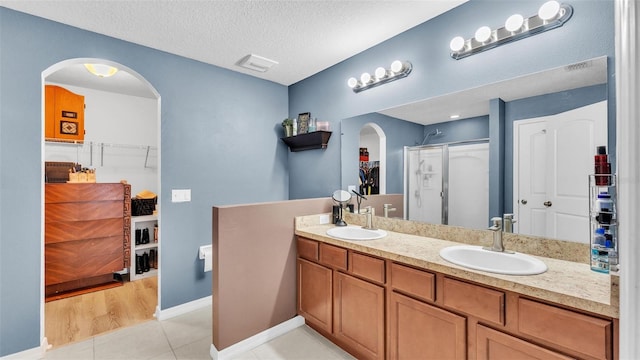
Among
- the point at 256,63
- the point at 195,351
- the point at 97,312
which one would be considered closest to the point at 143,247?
the point at 97,312

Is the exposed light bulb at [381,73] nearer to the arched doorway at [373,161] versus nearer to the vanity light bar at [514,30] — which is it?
the arched doorway at [373,161]

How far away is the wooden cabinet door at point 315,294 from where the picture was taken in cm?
210

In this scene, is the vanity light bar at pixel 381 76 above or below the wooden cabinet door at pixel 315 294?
above

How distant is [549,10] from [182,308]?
3.64 metres

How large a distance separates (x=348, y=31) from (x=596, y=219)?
6.56 feet

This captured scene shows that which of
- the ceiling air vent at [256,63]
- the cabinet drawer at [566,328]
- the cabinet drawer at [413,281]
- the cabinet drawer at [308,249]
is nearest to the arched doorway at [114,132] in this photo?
the ceiling air vent at [256,63]

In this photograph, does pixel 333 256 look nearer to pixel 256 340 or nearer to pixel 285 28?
pixel 256 340

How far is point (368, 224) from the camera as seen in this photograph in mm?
2338

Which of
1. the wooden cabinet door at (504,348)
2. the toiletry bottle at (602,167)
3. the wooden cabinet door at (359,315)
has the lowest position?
the wooden cabinet door at (359,315)

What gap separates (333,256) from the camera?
2033mm

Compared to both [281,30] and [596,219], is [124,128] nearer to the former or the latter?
[281,30]

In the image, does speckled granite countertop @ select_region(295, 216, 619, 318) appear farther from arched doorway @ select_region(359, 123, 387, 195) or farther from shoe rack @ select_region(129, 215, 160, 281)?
shoe rack @ select_region(129, 215, 160, 281)

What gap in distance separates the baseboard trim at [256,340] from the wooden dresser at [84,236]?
2.25 m

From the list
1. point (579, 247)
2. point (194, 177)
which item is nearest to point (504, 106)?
point (579, 247)
